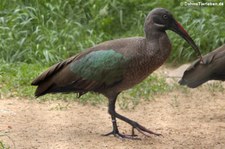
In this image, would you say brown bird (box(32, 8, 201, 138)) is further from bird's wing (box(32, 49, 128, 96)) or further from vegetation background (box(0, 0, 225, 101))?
vegetation background (box(0, 0, 225, 101))

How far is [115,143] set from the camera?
21.3 feet

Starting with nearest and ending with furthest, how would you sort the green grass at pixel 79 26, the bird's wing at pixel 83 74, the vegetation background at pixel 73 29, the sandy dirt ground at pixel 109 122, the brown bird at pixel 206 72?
the sandy dirt ground at pixel 109 122 → the bird's wing at pixel 83 74 → the brown bird at pixel 206 72 → the vegetation background at pixel 73 29 → the green grass at pixel 79 26

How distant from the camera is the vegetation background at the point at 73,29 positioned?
970 centimetres

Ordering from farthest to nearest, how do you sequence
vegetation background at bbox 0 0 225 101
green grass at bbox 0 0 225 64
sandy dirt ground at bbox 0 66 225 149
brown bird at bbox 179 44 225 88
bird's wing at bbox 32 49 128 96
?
1. green grass at bbox 0 0 225 64
2. vegetation background at bbox 0 0 225 101
3. brown bird at bbox 179 44 225 88
4. bird's wing at bbox 32 49 128 96
5. sandy dirt ground at bbox 0 66 225 149

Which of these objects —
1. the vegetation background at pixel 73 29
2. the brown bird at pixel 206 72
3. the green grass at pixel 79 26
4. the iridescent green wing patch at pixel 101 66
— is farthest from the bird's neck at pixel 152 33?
the green grass at pixel 79 26

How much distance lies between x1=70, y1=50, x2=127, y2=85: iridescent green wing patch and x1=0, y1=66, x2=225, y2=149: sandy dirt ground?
1.82 ft

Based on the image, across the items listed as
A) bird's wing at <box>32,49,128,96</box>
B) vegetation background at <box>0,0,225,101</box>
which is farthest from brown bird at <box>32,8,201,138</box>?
vegetation background at <box>0,0,225,101</box>

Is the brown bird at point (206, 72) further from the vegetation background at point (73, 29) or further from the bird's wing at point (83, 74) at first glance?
the bird's wing at point (83, 74)

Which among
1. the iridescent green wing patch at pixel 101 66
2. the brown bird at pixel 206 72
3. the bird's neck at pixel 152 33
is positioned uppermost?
the bird's neck at pixel 152 33

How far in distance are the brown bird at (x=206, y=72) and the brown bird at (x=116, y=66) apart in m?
1.01

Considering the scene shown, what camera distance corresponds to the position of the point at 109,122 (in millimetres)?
7441

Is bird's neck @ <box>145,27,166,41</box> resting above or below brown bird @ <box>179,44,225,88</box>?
above

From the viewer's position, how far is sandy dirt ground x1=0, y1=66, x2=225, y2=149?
648 cm

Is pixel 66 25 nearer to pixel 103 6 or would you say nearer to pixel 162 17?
pixel 103 6
